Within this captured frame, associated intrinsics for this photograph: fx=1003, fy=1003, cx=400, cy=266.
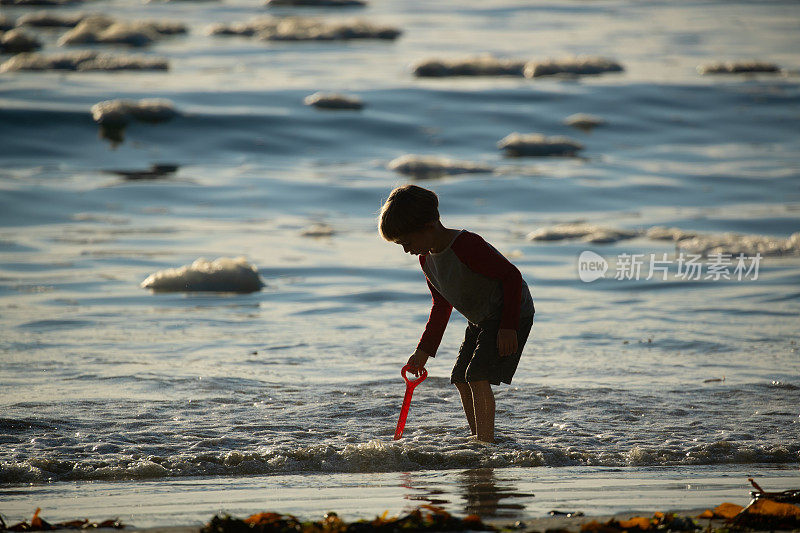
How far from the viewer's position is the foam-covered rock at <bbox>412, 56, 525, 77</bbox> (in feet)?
67.9

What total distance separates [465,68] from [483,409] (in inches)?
662

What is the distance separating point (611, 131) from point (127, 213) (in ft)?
29.1

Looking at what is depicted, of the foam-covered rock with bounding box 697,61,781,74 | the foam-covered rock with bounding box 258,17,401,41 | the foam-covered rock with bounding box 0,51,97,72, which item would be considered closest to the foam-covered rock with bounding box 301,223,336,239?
the foam-covered rock with bounding box 0,51,97,72

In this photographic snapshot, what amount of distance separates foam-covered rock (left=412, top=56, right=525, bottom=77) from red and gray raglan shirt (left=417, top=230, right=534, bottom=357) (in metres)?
16.5

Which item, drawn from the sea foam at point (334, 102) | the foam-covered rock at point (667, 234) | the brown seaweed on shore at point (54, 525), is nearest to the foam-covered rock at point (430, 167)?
the sea foam at point (334, 102)

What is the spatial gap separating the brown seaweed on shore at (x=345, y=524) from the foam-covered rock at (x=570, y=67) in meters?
18.6

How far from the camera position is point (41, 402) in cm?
540

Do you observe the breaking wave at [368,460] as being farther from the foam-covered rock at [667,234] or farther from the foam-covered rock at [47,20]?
the foam-covered rock at [47,20]

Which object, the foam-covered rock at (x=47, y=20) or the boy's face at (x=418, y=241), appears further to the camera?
the foam-covered rock at (x=47, y=20)

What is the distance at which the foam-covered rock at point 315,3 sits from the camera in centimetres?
3243

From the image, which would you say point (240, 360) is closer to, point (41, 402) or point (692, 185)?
point (41, 402)

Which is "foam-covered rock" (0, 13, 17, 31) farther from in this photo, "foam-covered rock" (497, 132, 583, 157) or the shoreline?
the shoreline

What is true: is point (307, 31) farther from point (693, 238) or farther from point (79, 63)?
point (693, 238)

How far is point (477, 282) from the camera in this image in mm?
4496
